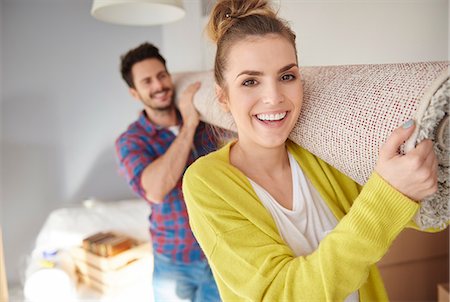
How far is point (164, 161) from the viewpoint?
78 centimetres

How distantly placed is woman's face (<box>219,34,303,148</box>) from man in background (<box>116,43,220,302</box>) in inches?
9.9

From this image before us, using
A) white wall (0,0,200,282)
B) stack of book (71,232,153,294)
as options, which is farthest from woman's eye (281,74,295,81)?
stack of book (71,232,153,294)

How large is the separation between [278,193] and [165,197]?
36 cm

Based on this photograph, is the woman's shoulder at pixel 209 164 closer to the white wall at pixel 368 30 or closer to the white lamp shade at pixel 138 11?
the white wall at pixel 368 30

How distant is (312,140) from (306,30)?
16 cm

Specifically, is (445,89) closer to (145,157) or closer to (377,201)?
(377,201)

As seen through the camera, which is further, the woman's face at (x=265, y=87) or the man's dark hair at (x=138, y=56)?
the man's dark hair at (x=138, y=56)

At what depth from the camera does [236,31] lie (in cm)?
49

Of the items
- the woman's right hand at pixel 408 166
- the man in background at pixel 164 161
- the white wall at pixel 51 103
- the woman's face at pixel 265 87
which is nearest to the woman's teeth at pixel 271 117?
the woman's face at pixel 265 87

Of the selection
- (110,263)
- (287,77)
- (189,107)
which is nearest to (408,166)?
(287,77)

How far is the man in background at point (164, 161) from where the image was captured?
77 centimetres

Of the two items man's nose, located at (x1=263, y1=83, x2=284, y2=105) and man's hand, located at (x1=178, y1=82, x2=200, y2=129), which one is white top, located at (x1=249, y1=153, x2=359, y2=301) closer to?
man's nose, located at (x1=263, y1=83, x2=284, y2=105)

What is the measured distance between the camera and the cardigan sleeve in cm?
40

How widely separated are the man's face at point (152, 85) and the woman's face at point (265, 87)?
36cm
